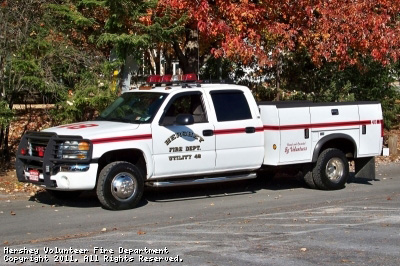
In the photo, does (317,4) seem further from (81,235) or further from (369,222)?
(81,235)

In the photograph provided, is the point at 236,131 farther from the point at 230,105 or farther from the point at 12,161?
the point at 12,161

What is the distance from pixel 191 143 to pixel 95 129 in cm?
157

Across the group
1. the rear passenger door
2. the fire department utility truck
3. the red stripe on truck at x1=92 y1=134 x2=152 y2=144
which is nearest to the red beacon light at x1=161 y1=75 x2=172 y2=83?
the fire department utility truck

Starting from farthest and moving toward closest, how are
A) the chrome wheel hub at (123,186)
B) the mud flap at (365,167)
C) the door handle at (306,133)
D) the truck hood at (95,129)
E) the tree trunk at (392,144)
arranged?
the tree trunk at (392,144), the mud flap at (365,167), the door handle at (306,133), the chrome wheel hub at (123,186), the truck hood at (95,129)

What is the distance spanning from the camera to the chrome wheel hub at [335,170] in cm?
1311

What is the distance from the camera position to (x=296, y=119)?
12.4 m

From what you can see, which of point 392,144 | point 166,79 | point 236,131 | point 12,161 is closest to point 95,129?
point 166,79

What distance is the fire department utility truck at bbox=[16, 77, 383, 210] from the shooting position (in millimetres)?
A: 10719

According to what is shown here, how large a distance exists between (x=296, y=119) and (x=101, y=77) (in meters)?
4.21

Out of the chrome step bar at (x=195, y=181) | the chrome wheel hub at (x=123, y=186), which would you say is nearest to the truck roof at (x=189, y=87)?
the chrome step bar at (x=195, y=181)

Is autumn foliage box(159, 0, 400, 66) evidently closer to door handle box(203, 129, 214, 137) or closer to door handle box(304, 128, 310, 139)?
door handle box(304, 128, 310, 139)

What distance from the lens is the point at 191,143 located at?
1146 centimetres

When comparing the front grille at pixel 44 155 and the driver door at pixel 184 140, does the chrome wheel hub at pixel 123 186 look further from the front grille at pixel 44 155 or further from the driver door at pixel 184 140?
the front grille at pixel 44 155

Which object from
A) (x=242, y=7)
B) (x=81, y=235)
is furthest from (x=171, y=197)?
(x=242, y=7)
